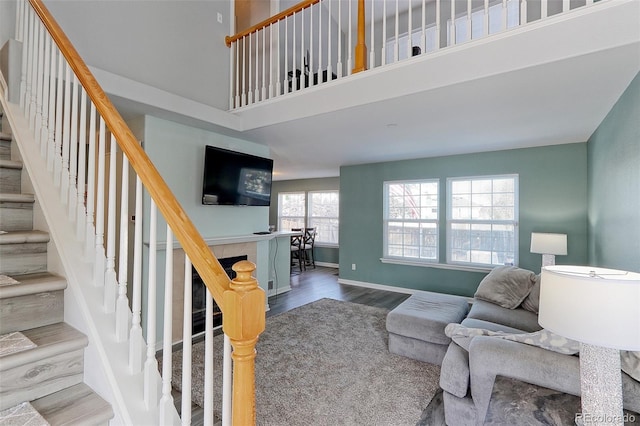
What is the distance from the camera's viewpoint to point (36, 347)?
1166 mm

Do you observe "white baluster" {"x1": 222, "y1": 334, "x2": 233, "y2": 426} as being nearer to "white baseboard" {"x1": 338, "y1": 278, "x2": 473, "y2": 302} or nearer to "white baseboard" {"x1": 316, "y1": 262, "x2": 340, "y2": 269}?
"white baseboard" {"x1": 338, "y1": 278, "x2": 473, "y2": 302}

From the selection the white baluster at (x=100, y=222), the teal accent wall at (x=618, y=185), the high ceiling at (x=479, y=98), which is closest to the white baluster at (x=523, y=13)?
the high ceiling at (x=479, y=98)

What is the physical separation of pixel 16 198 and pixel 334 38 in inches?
213

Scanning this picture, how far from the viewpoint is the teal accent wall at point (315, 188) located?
818cm

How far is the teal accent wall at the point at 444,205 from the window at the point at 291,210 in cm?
277

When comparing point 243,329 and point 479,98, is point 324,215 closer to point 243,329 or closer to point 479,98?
point 479,98

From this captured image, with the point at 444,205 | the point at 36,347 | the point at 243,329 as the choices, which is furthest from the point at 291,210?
the point at 243,329

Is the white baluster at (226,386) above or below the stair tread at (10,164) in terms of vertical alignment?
below

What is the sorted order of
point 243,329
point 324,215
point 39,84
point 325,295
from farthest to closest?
point 324,215
point 325,295
point 39,84
point 243,329

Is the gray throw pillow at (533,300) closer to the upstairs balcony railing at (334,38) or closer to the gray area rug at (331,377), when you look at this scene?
the gray area rug at (331,377)

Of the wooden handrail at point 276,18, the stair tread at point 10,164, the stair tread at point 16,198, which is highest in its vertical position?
the wooden handrail at point 276,18

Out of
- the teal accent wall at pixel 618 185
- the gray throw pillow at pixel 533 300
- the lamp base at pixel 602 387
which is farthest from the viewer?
the gray throw pillow at pixel 533 300

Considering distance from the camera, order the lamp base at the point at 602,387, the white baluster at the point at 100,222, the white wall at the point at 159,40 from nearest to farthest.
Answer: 1. the lamp base at the point at 602,387
2. the white baluster at the point at 100,222
3. the white wall at the point at 159,40

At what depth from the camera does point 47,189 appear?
1.60 m
